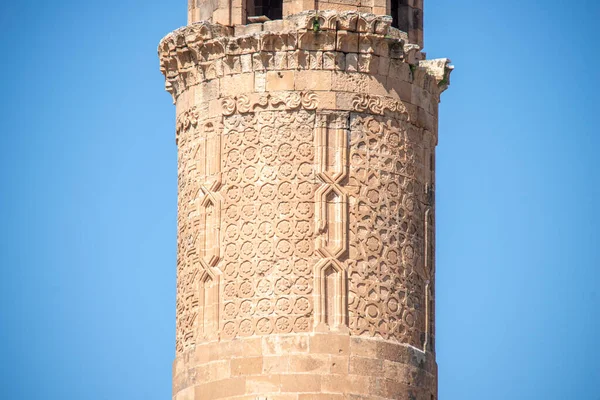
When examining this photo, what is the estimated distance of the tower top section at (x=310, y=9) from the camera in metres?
35.9

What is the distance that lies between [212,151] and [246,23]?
205 cm

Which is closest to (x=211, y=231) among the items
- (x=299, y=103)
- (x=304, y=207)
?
(x=304, y=207)

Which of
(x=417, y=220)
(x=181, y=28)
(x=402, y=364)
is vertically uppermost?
Answer: (x=181, y=28)

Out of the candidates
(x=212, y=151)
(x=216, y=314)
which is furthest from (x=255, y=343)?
(x=212, y=151)

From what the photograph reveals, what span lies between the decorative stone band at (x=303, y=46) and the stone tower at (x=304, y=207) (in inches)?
0.8

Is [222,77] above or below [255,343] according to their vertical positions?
above

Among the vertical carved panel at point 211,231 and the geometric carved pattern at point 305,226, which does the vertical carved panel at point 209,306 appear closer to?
the geometric carved pattern at point 305,226

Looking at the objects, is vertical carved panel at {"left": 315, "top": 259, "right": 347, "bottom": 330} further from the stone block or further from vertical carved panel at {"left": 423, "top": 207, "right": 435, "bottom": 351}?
the stone block

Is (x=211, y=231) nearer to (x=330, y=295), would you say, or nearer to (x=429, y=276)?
(x=330, y=295)

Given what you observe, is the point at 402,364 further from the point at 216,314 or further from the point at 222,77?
the point at 222,77

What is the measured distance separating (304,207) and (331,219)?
0.43 meters

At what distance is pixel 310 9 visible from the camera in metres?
35.8

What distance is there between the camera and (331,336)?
113 feet

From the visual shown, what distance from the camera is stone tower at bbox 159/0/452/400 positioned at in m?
34.7
